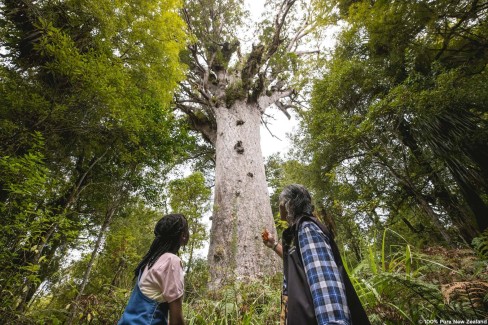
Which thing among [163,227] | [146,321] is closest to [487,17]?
[163,227]

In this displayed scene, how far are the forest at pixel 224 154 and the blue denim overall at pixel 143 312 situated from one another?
0.70m

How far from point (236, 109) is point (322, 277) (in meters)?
5.75

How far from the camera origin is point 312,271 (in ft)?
3.28

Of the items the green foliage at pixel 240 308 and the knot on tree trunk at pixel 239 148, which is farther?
the knot on tree trunk at pixel 239 148

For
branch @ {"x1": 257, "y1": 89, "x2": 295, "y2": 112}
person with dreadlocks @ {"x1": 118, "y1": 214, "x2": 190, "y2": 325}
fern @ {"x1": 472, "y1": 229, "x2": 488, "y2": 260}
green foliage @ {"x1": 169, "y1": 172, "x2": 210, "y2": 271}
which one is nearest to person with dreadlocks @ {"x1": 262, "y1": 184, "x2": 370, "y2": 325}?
person with dreadlocks @ {"x1": 118, "y1": 214, "x2": 190, "y2": 325}

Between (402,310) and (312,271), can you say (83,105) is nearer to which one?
(312,271)

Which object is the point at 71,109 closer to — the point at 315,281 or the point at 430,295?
the point at 315,281

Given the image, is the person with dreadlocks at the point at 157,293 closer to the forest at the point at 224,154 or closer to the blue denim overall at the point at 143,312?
the blue denim overall at the point at 143,312

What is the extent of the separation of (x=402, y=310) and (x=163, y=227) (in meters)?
1.60

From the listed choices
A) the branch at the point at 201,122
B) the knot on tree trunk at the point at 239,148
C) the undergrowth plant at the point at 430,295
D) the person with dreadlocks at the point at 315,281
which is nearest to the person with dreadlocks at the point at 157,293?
the person with dreadlocks at the point at 315,281

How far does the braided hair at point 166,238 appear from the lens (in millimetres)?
1560

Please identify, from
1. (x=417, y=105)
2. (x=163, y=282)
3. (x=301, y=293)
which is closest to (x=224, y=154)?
(x=417, y=105)

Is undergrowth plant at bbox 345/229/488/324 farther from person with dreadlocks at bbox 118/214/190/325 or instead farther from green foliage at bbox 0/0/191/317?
green foliage at bbox 0/0/191/317

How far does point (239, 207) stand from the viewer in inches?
168
